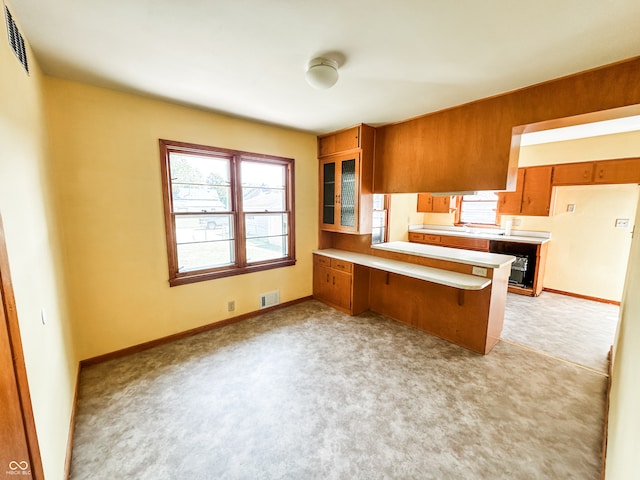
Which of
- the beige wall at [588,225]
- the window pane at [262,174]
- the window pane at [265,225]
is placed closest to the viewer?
the window pane at [262,174]

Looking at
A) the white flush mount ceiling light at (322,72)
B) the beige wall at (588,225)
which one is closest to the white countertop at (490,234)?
the beige wall at (588,225)

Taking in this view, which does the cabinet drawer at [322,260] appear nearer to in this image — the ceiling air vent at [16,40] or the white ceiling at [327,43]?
the white ceiling at [327,43]

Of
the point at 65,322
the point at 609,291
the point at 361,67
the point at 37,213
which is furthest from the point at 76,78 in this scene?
the point at 609,291

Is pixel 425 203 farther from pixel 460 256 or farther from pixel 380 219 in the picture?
pixel 460 256

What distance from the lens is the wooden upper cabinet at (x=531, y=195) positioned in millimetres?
4246

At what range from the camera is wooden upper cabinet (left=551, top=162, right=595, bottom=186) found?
3.89 metres

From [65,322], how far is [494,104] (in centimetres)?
417

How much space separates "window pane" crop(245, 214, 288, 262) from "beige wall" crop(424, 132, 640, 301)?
174 inches

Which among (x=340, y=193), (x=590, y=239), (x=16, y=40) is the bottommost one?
(x=590, y=239)

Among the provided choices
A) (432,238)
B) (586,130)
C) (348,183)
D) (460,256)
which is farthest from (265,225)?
(586,130)

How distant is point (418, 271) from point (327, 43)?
234 centimetres

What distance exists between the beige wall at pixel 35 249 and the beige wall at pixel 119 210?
1.02 feet

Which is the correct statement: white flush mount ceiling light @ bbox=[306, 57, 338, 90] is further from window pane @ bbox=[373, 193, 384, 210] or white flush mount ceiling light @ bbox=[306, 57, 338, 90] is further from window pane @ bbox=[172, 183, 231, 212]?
window pane @ bbox=[373, 193, 384, 210]

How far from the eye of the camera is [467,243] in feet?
15.7
